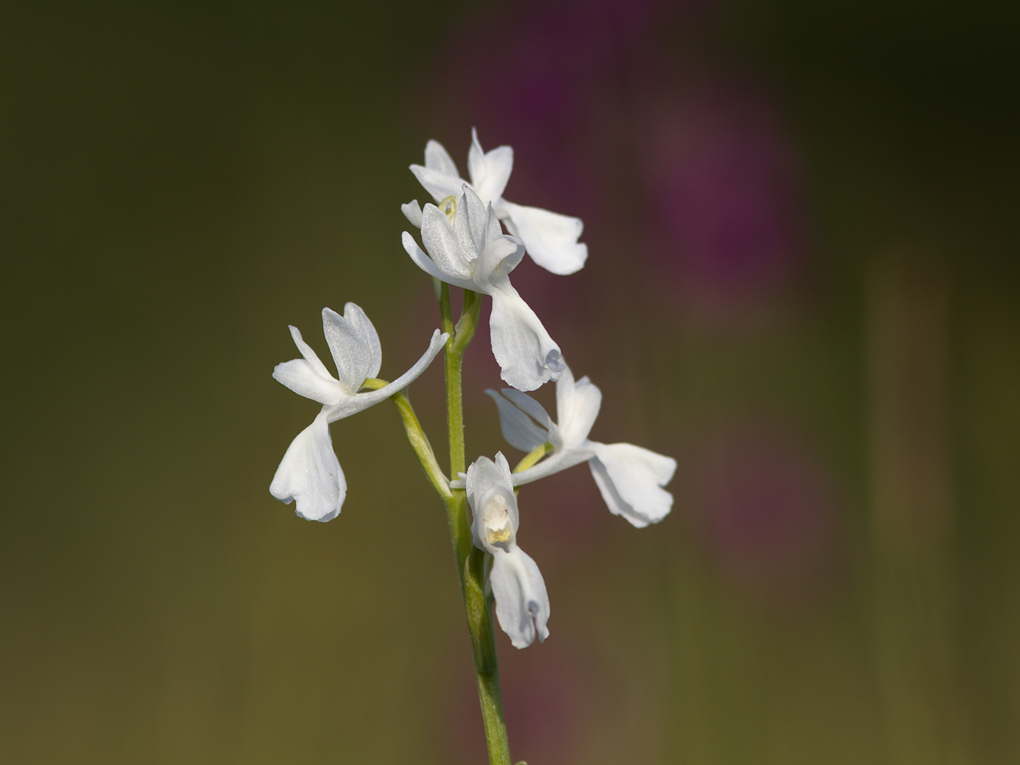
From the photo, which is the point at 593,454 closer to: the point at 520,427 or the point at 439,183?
the point at 520,427

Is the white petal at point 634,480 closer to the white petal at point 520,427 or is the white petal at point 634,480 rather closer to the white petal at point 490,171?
the white petal at point 520,427

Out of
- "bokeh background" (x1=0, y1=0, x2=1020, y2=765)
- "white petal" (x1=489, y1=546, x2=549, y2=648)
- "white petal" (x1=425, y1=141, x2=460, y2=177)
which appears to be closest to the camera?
"white petal" (x1=489, y1=546, x2=549, y2=648)

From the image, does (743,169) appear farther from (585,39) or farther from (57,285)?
(57,285)

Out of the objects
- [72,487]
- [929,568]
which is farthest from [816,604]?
[72,487]

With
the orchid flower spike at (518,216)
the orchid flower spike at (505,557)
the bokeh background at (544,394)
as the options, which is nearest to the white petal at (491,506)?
the orchid flower spike at (505,557)

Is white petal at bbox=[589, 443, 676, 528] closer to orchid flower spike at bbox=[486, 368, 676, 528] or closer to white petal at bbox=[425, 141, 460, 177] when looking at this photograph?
orchid flower spike at bbox=[486, 368, 676, 528]

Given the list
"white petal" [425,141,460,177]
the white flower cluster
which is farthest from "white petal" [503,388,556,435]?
"white petal" [425,141,460,177]

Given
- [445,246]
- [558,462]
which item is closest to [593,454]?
[558,462]
